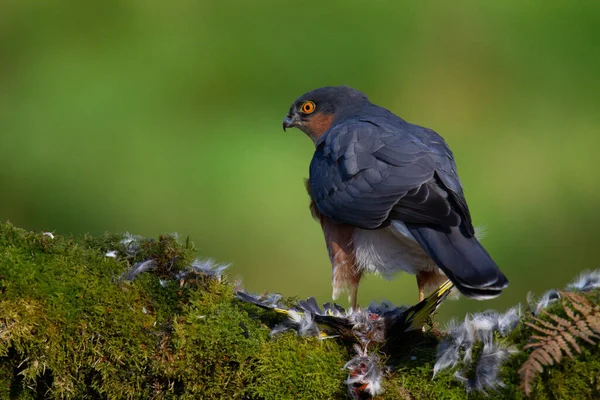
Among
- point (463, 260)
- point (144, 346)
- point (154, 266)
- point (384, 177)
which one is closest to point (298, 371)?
point (144, 346)

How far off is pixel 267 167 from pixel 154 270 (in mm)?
4983

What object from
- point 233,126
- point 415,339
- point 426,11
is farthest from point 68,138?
point 415,339

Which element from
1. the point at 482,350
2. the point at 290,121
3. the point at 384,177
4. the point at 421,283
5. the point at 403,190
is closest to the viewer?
the point at 482,350

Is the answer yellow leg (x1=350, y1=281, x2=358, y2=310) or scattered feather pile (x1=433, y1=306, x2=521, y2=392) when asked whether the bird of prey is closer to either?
yellow leg (x1=350, y1=281, x2=358, y2=310)

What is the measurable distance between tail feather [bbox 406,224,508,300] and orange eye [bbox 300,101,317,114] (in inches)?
76.1

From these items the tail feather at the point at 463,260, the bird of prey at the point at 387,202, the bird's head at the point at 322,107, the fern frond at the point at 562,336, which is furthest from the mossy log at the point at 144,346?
the bird's head at the point at 322,107

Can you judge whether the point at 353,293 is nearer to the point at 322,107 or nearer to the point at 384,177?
the point at 384,177

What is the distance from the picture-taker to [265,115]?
8578mm

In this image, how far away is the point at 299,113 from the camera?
17.3 feet

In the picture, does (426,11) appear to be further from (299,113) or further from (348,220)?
(348,220)

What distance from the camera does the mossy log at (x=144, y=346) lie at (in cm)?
257

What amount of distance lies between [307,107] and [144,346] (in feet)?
9.50

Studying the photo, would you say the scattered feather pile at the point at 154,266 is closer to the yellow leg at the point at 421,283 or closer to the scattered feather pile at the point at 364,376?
the scattered feather pile at the point at 364,376

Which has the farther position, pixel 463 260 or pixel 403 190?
pixel 403 190
